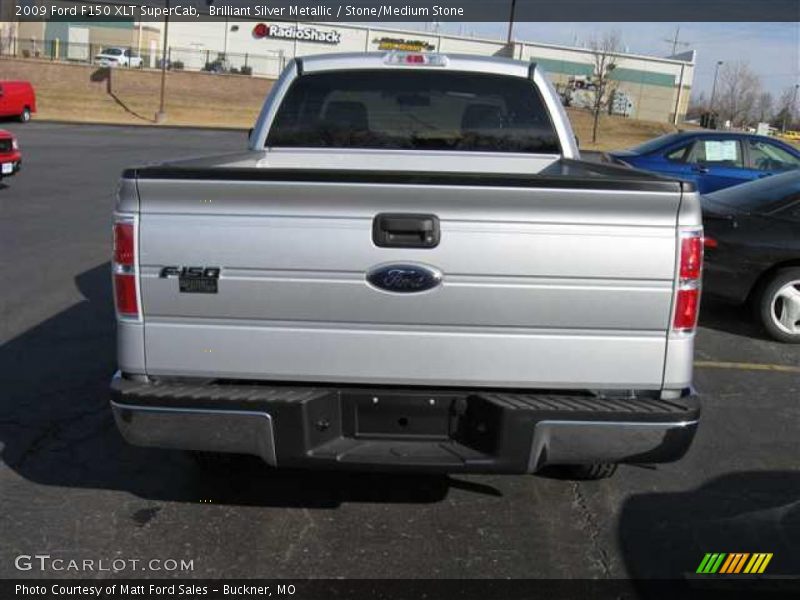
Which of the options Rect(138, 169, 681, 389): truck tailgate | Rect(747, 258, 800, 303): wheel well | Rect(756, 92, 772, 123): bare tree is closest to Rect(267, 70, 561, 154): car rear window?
Rect(138, 169, 681, 389): truck tailgate

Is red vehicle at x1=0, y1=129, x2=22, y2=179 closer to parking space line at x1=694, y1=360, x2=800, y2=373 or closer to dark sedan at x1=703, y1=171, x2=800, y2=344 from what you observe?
dark sedan at x1=703, y1=171, x2=800, y2=344

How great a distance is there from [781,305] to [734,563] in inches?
152

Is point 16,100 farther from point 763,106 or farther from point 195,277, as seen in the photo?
point 763,106

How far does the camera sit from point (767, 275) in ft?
21.6

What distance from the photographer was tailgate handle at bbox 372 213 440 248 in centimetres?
284

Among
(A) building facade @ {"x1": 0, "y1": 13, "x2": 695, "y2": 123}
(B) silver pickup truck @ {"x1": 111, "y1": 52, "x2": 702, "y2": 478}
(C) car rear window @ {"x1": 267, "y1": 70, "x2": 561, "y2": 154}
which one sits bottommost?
(B) silver pickup truck @ {"x1": 111, "y1": 52, "x2": 702, "y2": 478}

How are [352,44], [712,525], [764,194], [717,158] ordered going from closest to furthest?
[712,525], [764,194], [717,158], [352,44]

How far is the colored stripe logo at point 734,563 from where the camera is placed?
328cm

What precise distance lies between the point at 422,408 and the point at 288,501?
109cm

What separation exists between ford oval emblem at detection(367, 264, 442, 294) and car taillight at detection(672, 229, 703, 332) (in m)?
0.85

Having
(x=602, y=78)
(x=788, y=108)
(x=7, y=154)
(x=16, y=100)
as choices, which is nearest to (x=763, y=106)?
(x=788, y=108)

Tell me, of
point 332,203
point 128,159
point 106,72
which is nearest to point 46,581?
point 332,203

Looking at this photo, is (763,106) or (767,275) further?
(763,106)

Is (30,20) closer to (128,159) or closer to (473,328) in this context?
(128,159)
